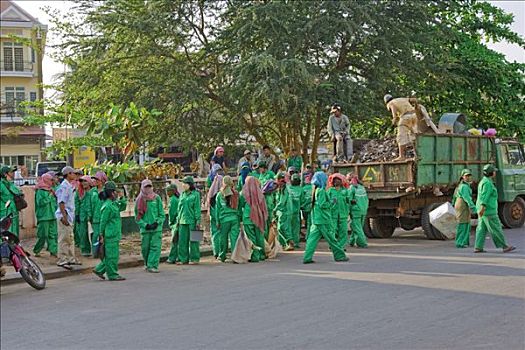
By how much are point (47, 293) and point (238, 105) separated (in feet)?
44.9

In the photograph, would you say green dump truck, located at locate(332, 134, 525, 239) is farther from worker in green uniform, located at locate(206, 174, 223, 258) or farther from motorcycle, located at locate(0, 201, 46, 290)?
motorcycle, located at locate(0, 201, 46, 290)

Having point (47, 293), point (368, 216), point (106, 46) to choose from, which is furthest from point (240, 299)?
point (106, 46)

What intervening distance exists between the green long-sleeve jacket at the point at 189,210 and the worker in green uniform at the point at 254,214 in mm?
910

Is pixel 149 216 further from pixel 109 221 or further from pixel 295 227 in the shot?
pixel 295 227

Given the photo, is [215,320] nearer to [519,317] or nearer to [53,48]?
[519,317]

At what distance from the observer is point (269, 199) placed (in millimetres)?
13602

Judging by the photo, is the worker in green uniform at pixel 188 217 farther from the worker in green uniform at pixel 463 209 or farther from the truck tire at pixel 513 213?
the truck tire at pixel 513 213

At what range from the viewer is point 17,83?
A: 146 feet

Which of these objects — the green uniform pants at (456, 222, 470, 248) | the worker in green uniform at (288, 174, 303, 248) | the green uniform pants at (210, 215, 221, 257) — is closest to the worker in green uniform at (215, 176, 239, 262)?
the green uniform pants at (210, 215, 221, 257)

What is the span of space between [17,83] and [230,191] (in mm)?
36390

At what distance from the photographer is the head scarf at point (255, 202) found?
12383 millimetres

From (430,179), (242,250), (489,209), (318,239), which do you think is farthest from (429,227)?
(242,250)

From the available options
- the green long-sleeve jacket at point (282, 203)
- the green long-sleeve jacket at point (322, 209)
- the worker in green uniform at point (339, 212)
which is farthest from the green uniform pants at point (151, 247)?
the green long-sleeve jacket at point (282, 203)

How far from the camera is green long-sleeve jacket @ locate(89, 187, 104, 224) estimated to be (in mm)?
11495
